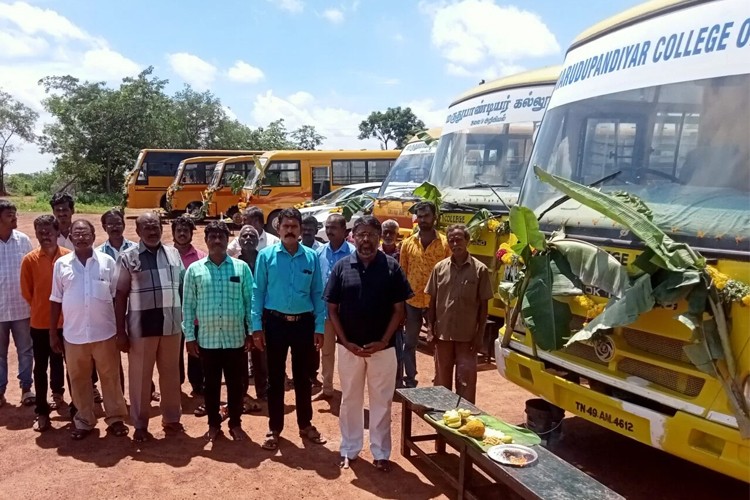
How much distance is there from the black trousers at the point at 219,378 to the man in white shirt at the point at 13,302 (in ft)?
6.03

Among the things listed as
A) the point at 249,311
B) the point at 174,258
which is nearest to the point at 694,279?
the point at 249,311

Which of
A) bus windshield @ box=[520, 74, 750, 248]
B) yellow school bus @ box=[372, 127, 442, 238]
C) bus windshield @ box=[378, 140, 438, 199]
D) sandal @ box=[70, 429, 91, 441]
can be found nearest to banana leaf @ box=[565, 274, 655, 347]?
bus windshield @ box=[520, 74, 750, 248]

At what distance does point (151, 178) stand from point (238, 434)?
22.9 m

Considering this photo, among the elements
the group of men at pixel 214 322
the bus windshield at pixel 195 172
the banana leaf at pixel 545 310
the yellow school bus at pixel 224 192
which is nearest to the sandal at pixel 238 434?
the group of men at pixel 214 322

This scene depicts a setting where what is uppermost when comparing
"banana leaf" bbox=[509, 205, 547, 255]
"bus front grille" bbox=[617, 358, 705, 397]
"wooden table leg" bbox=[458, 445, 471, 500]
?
"banana leaf" bbox=[509, 205, 547, 255]

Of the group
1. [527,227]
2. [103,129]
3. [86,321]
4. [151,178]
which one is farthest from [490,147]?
[103,129]

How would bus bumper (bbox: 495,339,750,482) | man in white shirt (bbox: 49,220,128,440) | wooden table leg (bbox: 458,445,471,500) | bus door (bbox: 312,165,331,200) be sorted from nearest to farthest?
1. bus bumper (bbox: 495,339,750,482)
2. wooden table leg (bbox: 458,445,471,500)
3. man in white shirt (bbox: 49,220,128,440)
4. bus door (bbox: 312,165,331,200)

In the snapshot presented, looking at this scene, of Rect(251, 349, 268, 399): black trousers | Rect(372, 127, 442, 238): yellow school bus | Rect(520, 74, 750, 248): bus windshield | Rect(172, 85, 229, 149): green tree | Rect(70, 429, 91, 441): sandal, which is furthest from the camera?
Rect(172, 85, 229, 149): green tree

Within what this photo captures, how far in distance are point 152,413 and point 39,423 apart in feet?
2.81

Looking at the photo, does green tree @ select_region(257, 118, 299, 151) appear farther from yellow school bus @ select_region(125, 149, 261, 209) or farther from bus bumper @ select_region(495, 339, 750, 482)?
bus bumper @ select_region(495, 339, 750, 482)

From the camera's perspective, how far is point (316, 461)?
4.42m

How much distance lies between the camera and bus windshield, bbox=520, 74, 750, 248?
10.3 feet

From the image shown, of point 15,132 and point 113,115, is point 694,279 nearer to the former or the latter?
point 113,115

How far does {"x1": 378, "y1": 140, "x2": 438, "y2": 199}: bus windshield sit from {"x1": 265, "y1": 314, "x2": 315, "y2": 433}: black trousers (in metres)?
5.30
